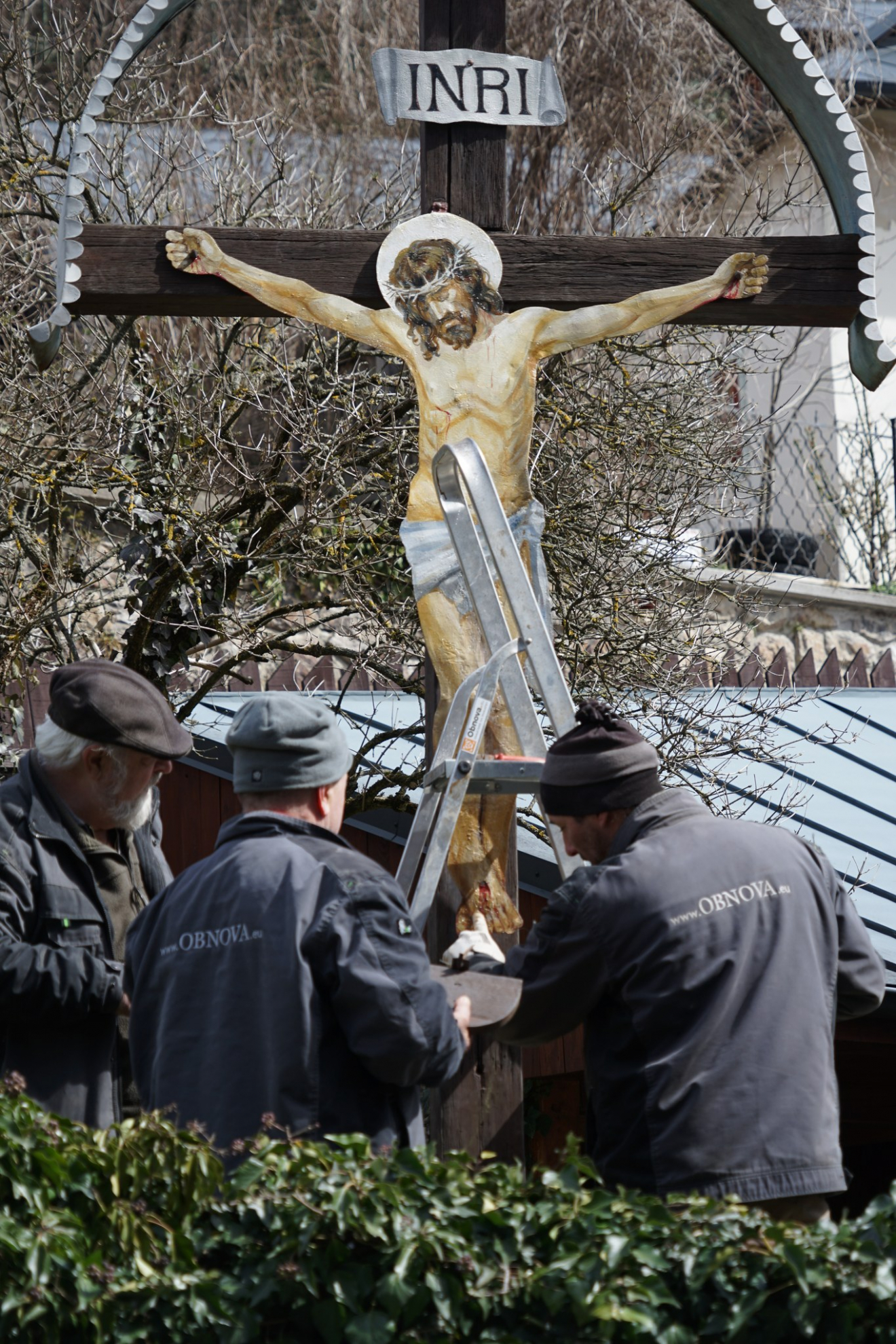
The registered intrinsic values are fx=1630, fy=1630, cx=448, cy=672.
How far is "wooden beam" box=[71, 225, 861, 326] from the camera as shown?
4.11 m

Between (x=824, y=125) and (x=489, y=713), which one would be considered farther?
(x=824, y=125)

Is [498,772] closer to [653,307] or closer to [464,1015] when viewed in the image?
[464,1015]

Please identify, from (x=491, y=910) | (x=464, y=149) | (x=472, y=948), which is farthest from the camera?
(x=464, y=149)

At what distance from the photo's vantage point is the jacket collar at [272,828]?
9.45ft

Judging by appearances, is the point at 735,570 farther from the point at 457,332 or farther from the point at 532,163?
the point at 532,163

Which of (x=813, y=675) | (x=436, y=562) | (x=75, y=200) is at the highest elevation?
(x=75, y=200)

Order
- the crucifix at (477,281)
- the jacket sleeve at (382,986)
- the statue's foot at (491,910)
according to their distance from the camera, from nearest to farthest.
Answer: the jacket sleeve at (382,986) → the statue's foot at (491,910) → the crucifix at (477,281)

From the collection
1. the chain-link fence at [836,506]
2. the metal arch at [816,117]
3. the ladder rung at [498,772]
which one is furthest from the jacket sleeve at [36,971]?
the chain-link fence at [836,506]

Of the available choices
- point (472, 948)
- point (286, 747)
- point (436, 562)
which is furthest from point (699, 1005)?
point (436, 562)

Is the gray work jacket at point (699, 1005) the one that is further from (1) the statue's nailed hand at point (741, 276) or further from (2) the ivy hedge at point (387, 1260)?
(1) the statue's nailed hand at point (741, 276)

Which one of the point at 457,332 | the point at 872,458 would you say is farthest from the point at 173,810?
the point at 872,458

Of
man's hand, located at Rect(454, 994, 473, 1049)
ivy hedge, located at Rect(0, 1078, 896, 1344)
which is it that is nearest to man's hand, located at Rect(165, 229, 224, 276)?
man's hand, located at Rect(454, 994, 473, 1049)

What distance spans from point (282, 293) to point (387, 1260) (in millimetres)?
2590

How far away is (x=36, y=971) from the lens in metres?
3.01
